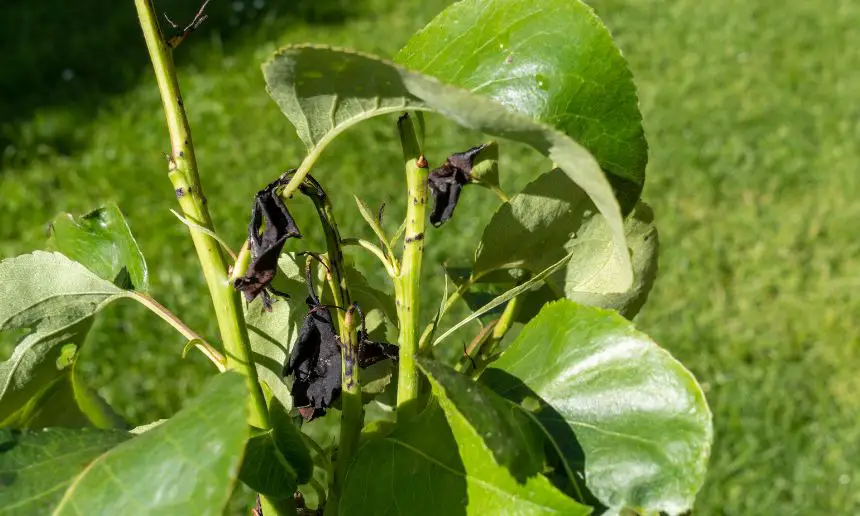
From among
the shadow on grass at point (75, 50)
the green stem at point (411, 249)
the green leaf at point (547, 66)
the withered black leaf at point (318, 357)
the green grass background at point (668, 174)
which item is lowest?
the green grass background at point (668, 174)

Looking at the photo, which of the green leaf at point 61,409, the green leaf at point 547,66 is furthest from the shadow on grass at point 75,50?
the green leaf at point 547,66

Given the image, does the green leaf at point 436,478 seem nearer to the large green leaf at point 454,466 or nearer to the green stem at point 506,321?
the large green leaf at point 454,466

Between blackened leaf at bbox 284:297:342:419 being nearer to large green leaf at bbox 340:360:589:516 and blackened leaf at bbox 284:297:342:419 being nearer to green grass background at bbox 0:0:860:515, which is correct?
large green leaf at bbox 340:360:589:516

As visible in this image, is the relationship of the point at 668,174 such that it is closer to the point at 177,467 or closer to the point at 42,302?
the point at 42,302

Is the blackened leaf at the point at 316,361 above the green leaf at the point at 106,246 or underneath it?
underneath

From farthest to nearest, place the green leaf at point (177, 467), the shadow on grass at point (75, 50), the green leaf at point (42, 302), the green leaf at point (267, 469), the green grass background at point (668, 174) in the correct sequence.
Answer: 1. the shadow on grass at point (75, 50)
2. the green grass background at point (668, 174)
3. the green leaf at point (42, 302)
4. the green leaf at point (267, 469)
5. the green leaf at point (177, 467)

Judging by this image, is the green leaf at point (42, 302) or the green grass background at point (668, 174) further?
the green grass background at point (668, 174)
